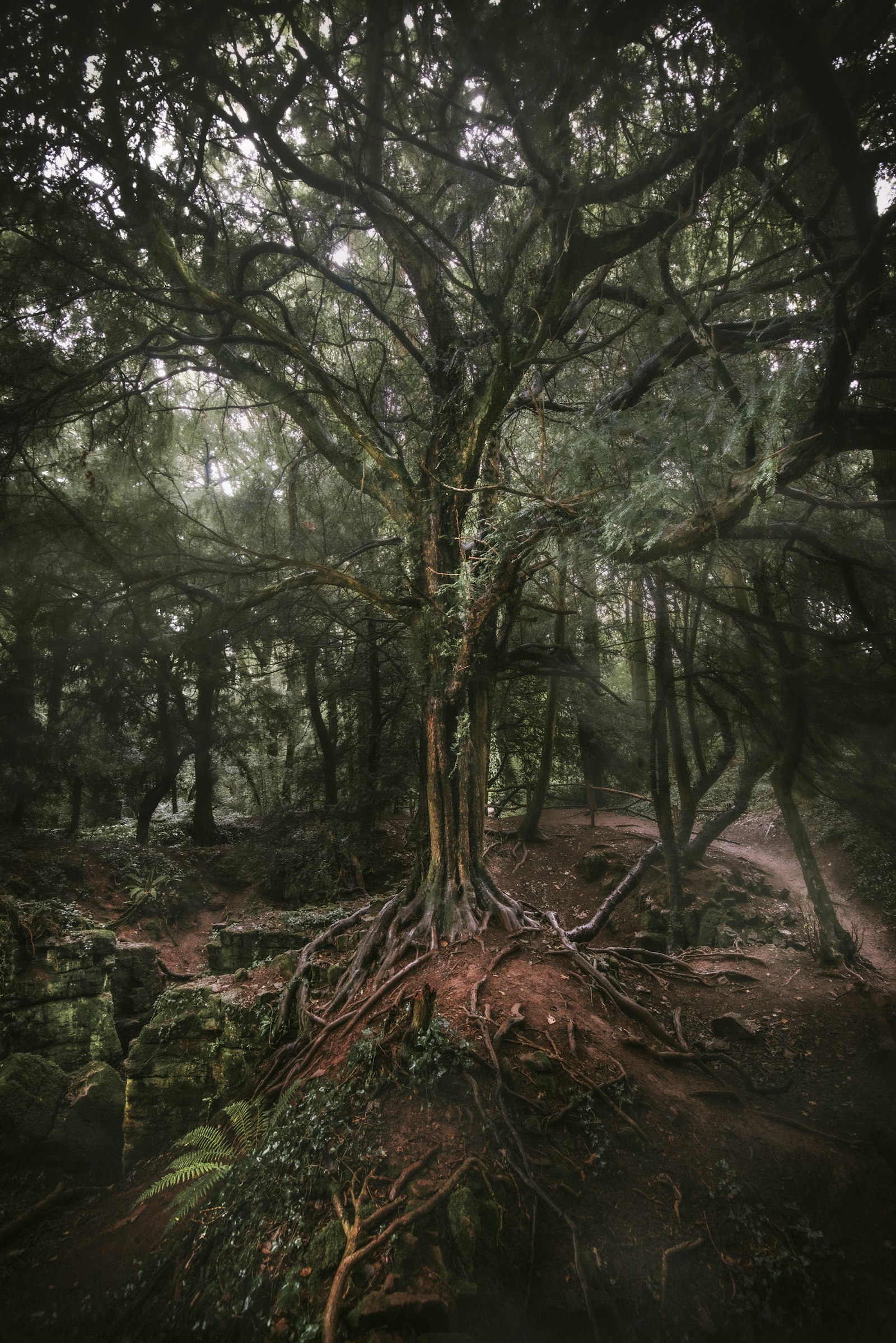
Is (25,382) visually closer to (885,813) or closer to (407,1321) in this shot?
(407,1321)

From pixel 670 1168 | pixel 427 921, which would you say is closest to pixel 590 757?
pixel 427 921

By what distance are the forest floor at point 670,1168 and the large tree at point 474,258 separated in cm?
138

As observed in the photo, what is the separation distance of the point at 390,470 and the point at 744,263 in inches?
160

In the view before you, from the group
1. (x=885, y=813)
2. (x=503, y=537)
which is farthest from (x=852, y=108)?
(x=885, y=813)

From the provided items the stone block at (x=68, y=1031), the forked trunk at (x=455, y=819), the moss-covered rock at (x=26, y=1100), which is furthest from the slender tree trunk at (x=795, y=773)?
the stone block at (x=68, y=1031)

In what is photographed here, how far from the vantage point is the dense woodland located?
300 centimetres

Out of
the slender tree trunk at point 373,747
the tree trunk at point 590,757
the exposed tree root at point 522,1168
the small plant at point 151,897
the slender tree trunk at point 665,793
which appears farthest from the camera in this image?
the tree trunk at point 590,757

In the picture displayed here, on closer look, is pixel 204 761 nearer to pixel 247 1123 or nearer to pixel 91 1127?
pixel 91 1127

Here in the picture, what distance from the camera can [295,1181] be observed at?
3205mm

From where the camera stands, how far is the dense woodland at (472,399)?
3.00 m

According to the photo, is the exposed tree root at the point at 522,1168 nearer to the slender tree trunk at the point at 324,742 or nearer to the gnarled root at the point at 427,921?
the gnarled root at the point at 427,921

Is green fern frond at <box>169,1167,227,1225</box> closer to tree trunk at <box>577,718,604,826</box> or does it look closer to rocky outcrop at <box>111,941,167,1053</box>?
rocky outcrop at <box>111,941,167,1053</box>

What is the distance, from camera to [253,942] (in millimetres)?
6914

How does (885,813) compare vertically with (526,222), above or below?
below
